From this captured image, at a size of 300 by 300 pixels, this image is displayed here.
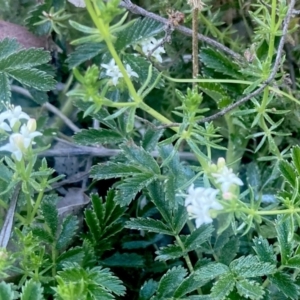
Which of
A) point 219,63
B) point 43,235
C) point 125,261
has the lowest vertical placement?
point 125,261

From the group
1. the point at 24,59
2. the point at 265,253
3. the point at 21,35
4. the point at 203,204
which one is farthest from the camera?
the point at 21,35

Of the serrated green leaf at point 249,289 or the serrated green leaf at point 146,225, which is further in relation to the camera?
the serrated green leaf at point 146,225

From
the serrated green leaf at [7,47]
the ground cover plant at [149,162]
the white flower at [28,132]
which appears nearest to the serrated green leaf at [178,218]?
the ground cover plant at [149,162]

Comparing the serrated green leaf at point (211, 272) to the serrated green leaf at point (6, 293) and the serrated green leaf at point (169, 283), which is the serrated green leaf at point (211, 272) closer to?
the serrated green leaf at point (169, 283)

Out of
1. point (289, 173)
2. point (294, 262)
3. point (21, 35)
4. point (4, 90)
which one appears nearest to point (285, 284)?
point (294, 262)

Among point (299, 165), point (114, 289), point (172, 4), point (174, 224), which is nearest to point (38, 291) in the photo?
point (114, 289)

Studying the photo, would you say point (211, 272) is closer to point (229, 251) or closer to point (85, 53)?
point (229, 251)

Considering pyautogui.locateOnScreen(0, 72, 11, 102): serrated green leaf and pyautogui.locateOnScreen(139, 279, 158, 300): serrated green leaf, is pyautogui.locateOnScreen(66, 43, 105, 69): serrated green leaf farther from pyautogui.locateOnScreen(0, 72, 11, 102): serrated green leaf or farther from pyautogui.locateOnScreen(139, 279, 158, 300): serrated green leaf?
pyautogui.locateOnScreen(139, 279, 158, 300): serrated green leaf
